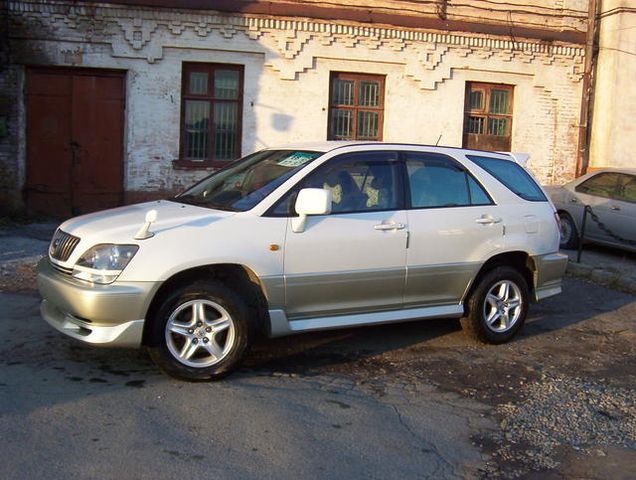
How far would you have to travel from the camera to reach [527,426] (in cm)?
490

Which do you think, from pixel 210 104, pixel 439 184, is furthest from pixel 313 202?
pixel 210 104

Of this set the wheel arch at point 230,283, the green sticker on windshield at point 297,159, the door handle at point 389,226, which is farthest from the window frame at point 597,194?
the wheel arch at point 230,283

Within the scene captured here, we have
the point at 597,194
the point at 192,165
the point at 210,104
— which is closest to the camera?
the point at 597,194

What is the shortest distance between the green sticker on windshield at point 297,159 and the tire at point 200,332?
1257 mm

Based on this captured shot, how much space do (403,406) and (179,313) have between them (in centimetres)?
171

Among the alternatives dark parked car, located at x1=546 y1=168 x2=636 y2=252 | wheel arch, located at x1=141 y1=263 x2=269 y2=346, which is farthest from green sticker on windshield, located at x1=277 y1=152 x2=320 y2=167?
dark parked car, located at x1=546 y1=168 x2=636 y2=252

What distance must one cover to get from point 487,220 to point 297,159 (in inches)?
71.3

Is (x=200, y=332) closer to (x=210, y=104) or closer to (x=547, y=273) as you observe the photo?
(x=547, y=273)

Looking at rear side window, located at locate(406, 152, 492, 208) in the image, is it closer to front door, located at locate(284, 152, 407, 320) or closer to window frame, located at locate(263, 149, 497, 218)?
window frame, located at locate(263, 149, 497, 218)

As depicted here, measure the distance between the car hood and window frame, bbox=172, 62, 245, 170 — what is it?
817 cm

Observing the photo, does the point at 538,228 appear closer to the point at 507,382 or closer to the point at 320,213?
the point at 507,382

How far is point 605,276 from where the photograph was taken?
9953 millimetres

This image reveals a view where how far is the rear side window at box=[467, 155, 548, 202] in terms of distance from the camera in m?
6.90

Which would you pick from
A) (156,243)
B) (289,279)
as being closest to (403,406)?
(289,279)
